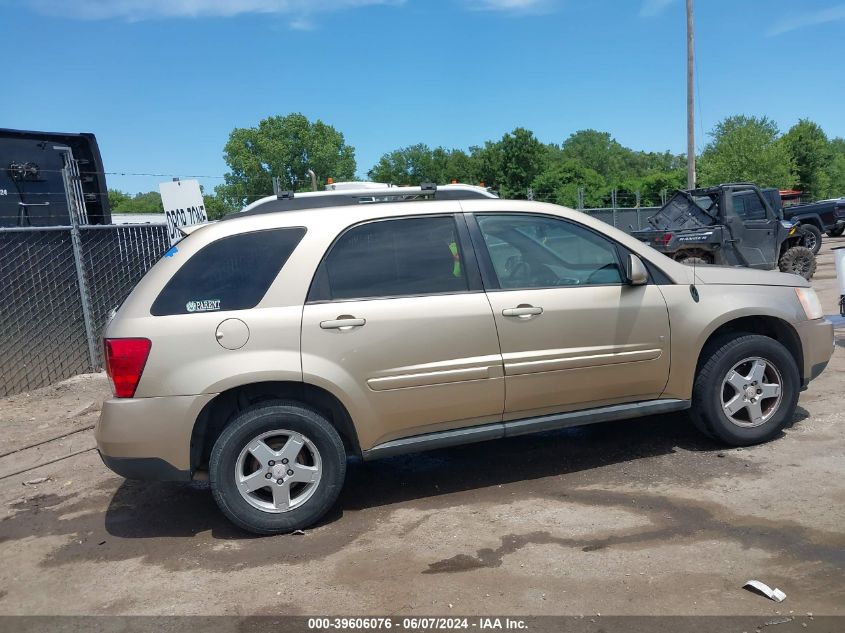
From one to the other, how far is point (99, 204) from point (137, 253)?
151 cm

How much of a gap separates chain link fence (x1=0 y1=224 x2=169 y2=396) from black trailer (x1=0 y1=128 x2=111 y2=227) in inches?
20.4

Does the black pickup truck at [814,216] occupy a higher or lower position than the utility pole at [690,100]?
lower

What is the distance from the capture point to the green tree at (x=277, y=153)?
77562mm

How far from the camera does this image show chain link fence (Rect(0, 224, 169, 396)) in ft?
24.5

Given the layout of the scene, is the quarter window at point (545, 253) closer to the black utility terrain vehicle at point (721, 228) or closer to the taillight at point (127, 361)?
the taillight at point (127, 361)

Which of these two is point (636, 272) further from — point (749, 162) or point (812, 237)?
point (749, 162)

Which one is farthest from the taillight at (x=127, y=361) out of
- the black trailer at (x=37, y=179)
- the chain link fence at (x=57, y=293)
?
the black trailer at (x=37, y=179)

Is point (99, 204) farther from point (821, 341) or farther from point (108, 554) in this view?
point (821, 341)

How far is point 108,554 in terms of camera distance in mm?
4156

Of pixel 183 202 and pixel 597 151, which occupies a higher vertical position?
pixel 597 151

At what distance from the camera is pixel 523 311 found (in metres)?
4.48

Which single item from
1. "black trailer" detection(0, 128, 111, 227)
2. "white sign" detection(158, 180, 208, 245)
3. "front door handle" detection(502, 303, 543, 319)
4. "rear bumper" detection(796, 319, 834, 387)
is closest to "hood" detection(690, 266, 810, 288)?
"rear bumper" detection(796, 319, 834, 387)

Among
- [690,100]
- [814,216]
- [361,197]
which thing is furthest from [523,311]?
[690,100]

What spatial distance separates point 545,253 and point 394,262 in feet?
3.43
